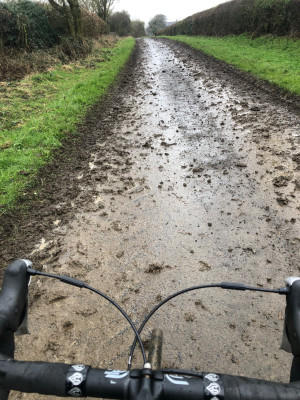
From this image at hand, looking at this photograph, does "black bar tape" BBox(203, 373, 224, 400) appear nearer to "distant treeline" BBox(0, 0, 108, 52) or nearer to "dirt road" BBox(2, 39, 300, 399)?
"dirt road" BBox(2, 39, 300, 399)

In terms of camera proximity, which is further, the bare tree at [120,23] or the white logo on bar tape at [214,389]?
the bare tree at [120,23]

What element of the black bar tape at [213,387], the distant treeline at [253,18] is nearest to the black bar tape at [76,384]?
the black bar tape at [213,387]

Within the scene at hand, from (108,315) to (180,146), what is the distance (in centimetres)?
414

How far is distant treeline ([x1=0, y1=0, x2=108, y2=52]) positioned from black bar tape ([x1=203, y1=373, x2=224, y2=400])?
1567 cm

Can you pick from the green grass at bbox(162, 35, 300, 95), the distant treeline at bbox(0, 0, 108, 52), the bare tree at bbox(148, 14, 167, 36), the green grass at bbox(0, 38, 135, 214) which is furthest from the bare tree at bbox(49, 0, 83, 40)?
the bare tree at bbox(148, 14, 167, 36)

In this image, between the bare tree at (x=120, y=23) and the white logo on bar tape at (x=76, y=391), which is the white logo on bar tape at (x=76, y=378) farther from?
the bare tree at (x=120, y=23)

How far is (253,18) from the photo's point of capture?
20.3 meters

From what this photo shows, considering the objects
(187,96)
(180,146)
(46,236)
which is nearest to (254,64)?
(187,96)

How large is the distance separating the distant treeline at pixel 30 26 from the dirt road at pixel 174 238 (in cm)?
1011

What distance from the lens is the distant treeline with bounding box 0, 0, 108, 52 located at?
13273 mm

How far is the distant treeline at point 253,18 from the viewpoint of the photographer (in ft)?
54.4

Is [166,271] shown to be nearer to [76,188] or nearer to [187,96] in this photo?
[76,188]

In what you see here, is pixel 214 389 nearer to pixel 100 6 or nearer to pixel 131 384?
pixel 131 384

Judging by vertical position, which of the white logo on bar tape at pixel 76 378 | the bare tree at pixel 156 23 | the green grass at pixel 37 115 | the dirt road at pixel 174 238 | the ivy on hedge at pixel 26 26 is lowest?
the dirt road at pixel 174 238
